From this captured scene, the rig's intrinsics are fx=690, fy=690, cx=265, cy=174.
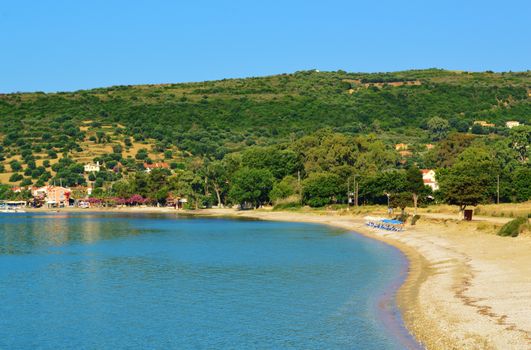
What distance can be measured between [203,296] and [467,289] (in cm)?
1509

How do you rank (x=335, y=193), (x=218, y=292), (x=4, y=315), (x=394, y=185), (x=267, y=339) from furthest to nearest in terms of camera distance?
(x=335, y=193)
(x=394, y=185)
(x=218, y=292)
(x=4, y=315)
(x=267, y=339)

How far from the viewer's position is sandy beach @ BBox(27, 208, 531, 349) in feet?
85.9

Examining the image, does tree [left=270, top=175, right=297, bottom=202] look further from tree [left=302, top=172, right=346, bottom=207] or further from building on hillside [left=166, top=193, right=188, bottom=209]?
building on hillside [left=166, top=193, right=188, bottom=209]

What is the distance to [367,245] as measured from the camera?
7088cm

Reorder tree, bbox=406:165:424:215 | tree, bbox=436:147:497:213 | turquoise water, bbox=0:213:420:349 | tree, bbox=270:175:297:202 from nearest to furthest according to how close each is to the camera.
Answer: turquoise water, bbox=0:213:420:349 → tree, bbox=436:147:497:213 → tree, bbox=406:165:424:215 → tree, bbox=270:175:297:202

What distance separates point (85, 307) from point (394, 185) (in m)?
91.1

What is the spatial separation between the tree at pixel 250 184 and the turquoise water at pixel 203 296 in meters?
66.0

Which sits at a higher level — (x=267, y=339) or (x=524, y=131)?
(x=524, y=131)

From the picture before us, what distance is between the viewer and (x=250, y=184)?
143 m

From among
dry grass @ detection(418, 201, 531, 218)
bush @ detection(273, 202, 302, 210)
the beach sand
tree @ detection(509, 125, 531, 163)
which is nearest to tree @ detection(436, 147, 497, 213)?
dry grass @ detection(418, 201, 531, 218)

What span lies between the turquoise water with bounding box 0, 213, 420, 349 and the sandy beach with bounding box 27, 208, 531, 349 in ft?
4.59

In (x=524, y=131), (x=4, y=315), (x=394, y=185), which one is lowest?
(x=4, y=315)

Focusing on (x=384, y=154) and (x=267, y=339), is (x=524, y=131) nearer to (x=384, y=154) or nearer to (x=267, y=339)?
(x=384, y=154)

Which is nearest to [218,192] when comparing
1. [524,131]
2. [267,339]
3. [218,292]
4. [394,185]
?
[394,185]
